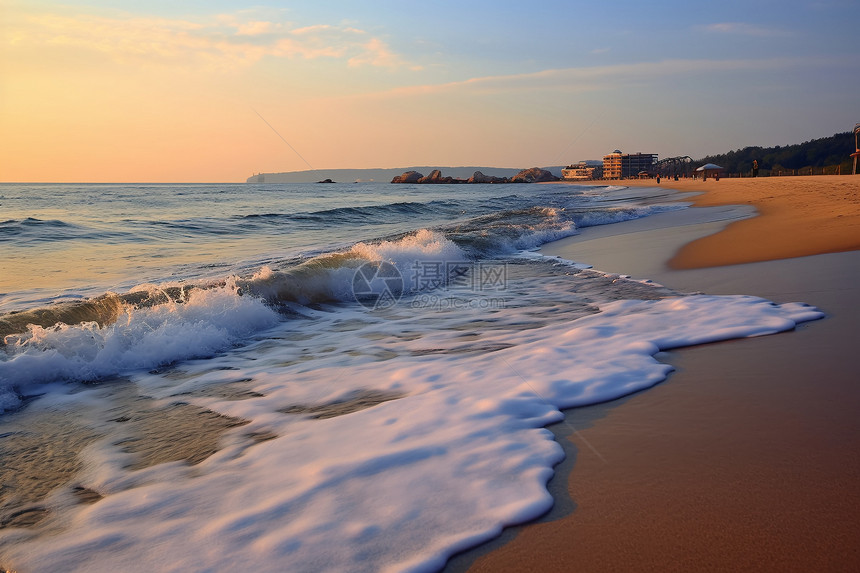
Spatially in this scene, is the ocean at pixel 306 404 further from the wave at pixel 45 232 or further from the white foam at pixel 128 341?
the wave at pixel 45 232

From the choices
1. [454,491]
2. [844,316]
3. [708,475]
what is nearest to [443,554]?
[454,491]

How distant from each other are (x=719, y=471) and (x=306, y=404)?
2405 millimetres

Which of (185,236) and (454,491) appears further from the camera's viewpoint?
(185,236)

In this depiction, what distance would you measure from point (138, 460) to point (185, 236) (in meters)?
15.6

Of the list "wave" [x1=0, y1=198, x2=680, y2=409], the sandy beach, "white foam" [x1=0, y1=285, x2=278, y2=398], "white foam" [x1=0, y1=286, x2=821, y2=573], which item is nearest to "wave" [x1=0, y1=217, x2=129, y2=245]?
"wave" [x1=0, y1=198, x2=680, y2=409]

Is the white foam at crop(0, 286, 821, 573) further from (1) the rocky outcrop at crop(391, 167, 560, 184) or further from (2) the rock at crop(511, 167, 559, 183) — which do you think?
(2) the rock at crop(511, 167, 559, 183)

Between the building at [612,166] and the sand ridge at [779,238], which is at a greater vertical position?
the building at [612,166]

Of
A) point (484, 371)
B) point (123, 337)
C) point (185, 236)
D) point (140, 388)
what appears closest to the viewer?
point (484, 371)

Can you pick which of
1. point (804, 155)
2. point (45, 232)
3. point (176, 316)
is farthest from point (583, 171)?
point (176, 316)

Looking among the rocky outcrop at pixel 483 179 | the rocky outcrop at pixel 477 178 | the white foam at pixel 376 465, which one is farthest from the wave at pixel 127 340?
the rocky outcrop at pixel 483 179

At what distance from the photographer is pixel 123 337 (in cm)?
507

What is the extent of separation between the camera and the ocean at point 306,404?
6.93 feet

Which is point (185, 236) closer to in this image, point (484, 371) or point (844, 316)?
point (484, 371)

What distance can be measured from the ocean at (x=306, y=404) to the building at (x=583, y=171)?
164506mm
